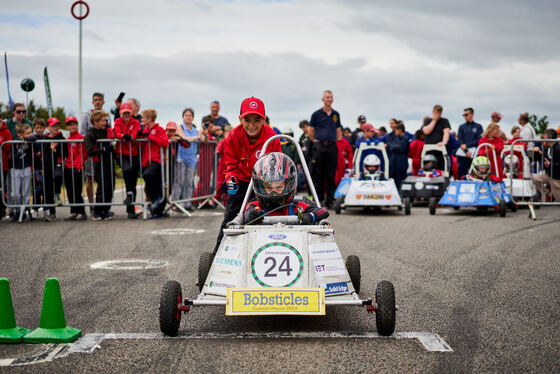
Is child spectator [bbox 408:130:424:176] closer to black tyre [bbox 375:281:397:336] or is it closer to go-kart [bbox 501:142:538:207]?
go-kart [bbox 501:142:538:207]

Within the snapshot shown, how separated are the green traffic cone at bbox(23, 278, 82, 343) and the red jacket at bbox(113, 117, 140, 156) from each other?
27.9ft

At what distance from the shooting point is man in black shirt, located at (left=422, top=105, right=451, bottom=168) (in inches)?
687

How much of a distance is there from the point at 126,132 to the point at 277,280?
868cm

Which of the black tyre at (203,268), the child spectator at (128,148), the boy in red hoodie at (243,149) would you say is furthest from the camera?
the child spectator at (128,148)

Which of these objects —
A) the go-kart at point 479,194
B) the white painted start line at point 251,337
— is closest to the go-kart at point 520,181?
the go-kart at point 479,194

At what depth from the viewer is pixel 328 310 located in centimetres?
544

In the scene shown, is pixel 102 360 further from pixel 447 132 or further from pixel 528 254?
pixel 447 132

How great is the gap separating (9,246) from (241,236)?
17.3 ft

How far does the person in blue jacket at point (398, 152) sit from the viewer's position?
17500 millimetres

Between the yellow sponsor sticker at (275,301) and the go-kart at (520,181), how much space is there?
35.1ft

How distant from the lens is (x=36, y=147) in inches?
511

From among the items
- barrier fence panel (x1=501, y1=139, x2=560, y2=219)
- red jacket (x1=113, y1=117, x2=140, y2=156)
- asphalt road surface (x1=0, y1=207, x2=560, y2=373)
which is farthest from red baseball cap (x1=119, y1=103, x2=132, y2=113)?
barrier fence panel (x1=501, y1=139, x2=560, y2=219)

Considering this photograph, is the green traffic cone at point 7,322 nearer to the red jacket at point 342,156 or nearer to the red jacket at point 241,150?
the red jacket at point 241,150

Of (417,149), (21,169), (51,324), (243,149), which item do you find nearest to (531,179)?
(417,149)
